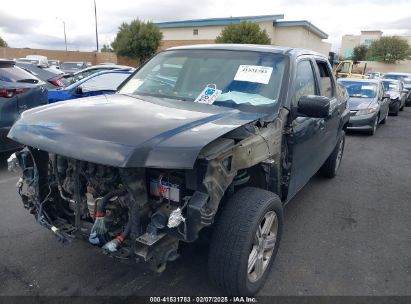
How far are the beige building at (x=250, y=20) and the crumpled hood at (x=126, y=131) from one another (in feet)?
127

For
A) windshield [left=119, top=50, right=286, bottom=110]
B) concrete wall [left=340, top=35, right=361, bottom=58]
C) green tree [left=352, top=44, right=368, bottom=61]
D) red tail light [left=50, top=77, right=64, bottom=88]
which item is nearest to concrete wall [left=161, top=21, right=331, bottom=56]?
green tree [left=352, top=44, right=368, bottom=61]

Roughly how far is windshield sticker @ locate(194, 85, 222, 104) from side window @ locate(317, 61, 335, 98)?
1.61 metres

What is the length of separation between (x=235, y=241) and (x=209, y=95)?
1.44 m

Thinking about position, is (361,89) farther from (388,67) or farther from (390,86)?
(388,67)

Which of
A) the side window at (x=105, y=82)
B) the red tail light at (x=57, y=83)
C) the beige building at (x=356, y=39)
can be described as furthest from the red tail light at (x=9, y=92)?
the beige building at (x=356, y=39)

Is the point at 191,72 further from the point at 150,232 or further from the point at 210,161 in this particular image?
the point at 150,232

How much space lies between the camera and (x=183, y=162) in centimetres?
208

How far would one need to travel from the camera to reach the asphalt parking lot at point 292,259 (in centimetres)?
290

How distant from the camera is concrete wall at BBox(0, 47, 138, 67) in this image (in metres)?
39.7

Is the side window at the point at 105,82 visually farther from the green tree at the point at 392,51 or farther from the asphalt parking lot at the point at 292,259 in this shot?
the green tree at the point at 392,51

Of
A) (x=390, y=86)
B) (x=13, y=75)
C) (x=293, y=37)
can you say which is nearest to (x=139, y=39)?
(x=293, y=37)

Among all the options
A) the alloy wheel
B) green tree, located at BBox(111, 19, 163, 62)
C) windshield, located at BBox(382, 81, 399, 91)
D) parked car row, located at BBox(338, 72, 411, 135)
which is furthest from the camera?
green tree, located at BBox(111, 19, 163, 62)

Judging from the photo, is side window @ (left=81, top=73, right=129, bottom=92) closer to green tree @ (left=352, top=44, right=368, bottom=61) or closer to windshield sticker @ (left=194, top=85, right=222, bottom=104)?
windshield sticker @ (left=194, top=85, right=222, bottom=104)

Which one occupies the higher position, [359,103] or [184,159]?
[184,159]
